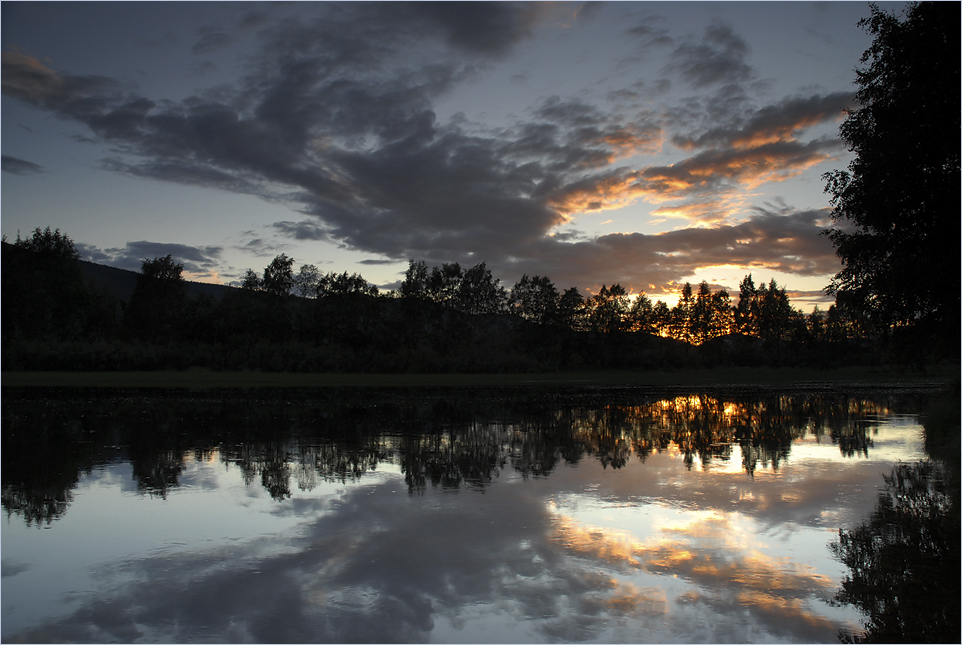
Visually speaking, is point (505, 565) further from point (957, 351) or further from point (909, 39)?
point (909, 39)

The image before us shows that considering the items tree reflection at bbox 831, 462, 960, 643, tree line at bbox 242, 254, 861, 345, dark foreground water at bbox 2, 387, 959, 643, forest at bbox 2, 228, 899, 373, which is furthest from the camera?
tree line at bbox 242, 254, 861, 345

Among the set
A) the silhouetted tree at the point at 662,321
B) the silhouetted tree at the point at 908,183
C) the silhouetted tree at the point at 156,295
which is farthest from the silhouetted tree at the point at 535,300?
the silhouetted tree at the point at 908,183

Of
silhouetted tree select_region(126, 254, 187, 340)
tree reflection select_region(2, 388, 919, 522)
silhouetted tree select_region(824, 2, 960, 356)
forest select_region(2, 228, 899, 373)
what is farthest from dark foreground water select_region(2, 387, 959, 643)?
silhouetted tree select_region(126, 254, 187, 340)

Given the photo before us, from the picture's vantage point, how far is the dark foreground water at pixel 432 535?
5.33 meters

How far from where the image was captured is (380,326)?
7850 cm

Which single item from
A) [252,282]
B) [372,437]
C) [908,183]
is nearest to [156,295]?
[252,282]

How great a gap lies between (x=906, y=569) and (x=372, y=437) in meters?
12.7

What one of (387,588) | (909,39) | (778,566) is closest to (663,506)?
(778,566)

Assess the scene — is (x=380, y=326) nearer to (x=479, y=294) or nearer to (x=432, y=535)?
(x=479, y=294)

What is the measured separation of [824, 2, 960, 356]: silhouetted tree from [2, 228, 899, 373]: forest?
4958 centimetres

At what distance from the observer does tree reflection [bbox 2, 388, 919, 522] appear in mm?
11570

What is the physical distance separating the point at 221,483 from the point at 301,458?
2.54m

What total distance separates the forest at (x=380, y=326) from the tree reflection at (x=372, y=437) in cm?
3208

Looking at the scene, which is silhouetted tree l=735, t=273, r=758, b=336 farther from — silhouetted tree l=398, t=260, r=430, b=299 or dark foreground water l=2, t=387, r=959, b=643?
dark foreground water l=2, t=387, r=959, b=643
